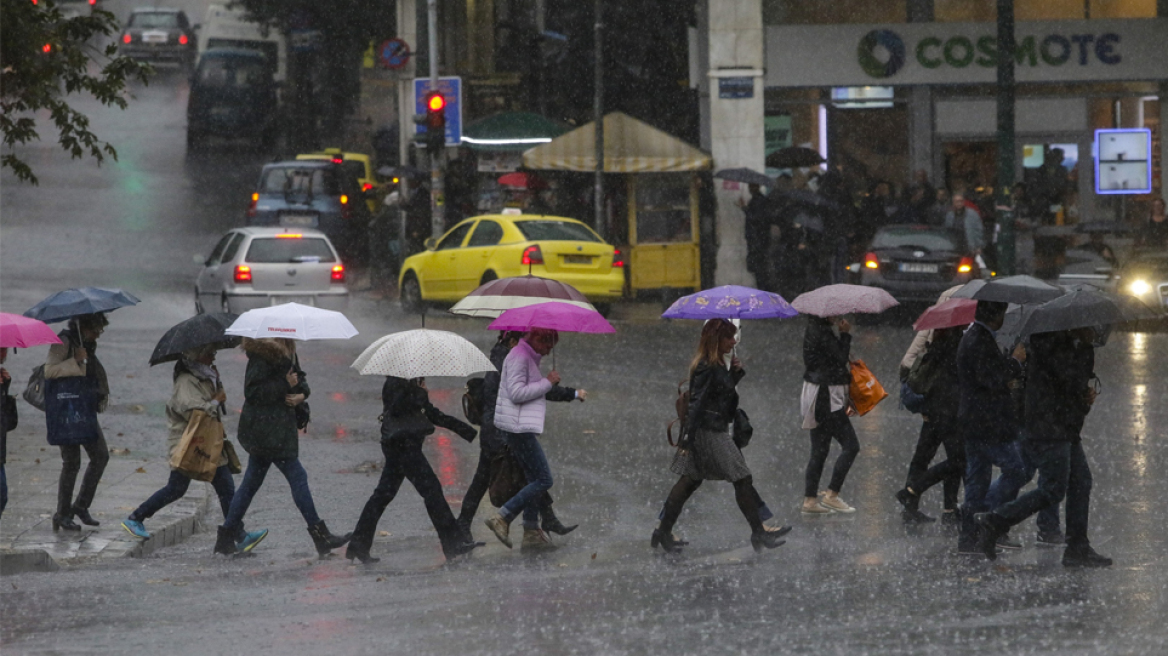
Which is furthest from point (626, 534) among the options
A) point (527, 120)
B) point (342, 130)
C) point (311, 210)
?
point (342, 130)

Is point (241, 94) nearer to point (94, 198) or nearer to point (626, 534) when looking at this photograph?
point (94, 198)

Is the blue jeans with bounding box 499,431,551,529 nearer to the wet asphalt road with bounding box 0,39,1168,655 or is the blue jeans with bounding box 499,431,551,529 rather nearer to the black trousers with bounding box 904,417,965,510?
the wet asphalt road with bounding box 0,39,1168,655

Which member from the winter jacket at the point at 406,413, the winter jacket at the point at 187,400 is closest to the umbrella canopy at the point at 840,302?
the winter jacket at the point at 406,413

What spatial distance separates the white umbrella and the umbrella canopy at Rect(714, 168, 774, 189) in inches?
655

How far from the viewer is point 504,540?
9711 mm

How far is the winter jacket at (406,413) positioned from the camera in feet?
30.7

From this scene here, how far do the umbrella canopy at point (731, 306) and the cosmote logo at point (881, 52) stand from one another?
19.9 m

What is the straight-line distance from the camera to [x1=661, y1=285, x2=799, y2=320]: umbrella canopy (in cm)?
1008

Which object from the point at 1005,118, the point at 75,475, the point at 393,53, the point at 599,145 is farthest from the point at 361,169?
the point at 75,475

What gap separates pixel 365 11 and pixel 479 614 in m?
34.6

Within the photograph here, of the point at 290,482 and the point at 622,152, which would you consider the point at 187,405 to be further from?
the point at 622,152

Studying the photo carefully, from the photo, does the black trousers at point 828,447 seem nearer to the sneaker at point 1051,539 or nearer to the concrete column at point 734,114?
the sneaker at point 1051,539

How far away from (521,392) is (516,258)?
12759 mm

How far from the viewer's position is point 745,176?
26.0 metres
